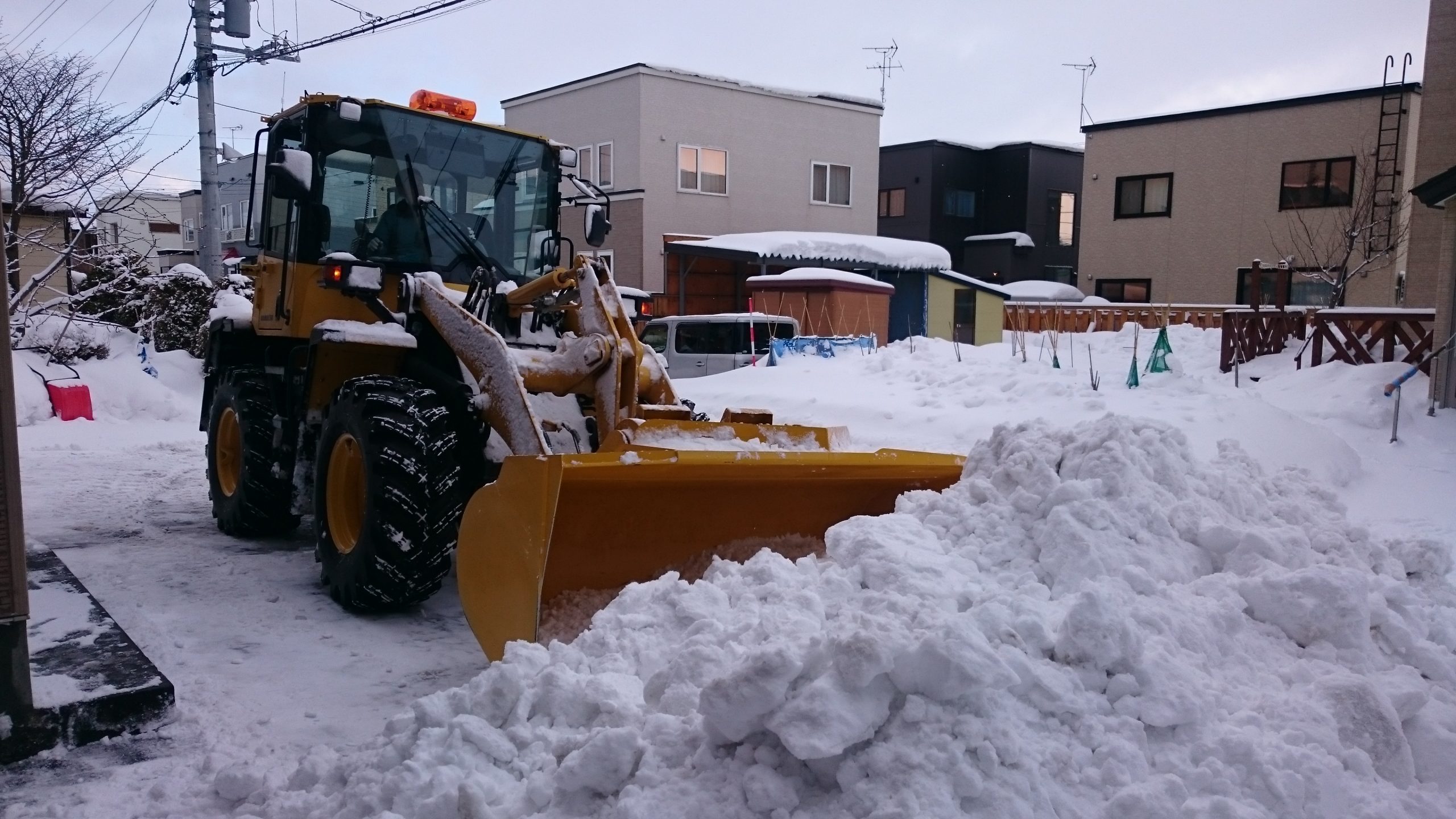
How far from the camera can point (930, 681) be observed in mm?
2459

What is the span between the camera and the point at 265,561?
239 inches

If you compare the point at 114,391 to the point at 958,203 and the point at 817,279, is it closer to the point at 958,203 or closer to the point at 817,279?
the point at 817,279

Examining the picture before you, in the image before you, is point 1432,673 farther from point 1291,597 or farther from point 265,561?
point 265,561

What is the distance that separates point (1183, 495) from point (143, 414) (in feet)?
43.5

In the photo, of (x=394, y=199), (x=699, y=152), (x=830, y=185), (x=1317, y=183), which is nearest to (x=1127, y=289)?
(x=1317, y=183)

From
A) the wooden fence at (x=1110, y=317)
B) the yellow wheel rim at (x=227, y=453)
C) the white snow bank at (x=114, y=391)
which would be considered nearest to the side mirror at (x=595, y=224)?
the yellow wheel rim at (x=227, y=453)

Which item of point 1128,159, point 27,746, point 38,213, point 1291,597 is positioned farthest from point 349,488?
point 1128,159

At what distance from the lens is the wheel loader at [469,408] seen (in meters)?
4.06

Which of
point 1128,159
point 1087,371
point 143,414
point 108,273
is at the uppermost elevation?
point 1128,159

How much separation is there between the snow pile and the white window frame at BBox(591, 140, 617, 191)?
2042 centimetres

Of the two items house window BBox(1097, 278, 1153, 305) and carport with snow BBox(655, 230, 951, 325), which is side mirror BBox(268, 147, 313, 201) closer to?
carport with snow BBox(655, 230, 951, 325)

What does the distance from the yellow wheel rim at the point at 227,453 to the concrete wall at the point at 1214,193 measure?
22117mm

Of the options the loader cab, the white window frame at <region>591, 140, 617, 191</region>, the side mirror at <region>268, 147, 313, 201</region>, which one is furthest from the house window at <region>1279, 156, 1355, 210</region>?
the side mirror at <region>268, 147, 313, 201</region>

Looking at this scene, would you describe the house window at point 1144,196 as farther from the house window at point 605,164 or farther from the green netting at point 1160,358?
the green netting at point 1160,358
